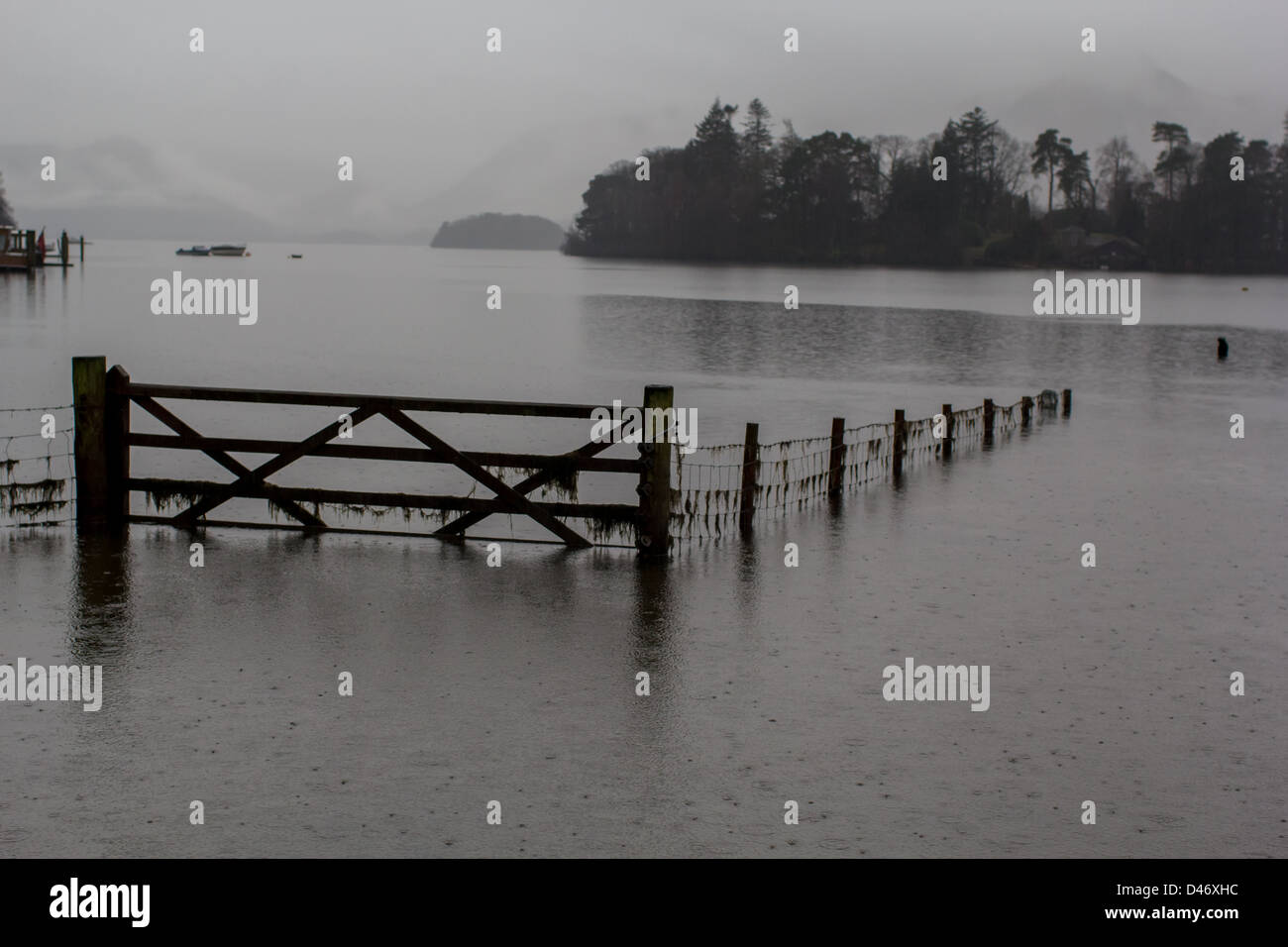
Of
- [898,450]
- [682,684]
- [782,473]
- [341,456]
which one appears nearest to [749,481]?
[341,456]

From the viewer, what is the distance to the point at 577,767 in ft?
29.5

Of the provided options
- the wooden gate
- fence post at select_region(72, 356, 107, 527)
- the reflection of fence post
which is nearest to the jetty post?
the reflection of fence post

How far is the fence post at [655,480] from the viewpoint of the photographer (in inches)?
587

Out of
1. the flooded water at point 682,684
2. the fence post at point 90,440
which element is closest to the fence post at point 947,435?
the flooded water at point 682,684

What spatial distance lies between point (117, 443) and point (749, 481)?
26.4 feet

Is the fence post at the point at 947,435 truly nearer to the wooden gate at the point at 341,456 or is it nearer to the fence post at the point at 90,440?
the wooden gate at the point at 341,456

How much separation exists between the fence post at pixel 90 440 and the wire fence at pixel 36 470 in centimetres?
24

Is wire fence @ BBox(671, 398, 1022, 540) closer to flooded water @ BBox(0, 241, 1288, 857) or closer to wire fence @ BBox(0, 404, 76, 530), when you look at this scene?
flooded water @ BBox(0, 241, 1288, 857)

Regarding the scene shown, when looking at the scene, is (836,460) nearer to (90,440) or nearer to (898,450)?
(898,450)

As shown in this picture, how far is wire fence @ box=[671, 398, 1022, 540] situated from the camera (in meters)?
18.2

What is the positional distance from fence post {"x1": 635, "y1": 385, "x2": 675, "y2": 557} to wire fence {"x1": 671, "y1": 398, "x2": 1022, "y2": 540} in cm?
36

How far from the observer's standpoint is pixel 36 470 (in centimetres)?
2461

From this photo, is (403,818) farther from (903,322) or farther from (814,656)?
(903,322)
